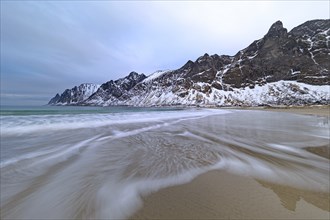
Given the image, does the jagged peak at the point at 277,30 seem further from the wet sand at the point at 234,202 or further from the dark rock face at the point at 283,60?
the wet sand at the point at 234,202

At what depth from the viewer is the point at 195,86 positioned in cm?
14138

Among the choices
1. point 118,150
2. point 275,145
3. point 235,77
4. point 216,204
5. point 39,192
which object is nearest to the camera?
point 216,204

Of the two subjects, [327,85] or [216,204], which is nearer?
[216,204]

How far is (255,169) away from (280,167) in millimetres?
839

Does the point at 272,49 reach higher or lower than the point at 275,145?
higher

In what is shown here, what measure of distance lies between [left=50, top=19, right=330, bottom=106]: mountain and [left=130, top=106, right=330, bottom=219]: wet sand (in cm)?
11300

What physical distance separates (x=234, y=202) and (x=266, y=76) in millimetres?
149481

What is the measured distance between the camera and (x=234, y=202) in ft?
11.9

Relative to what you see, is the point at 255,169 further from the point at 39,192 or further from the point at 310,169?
the point at 39,192

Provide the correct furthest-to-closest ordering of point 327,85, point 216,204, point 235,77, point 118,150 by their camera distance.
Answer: point 235,77 < point 327,85 < point 118,150 < point 216,204

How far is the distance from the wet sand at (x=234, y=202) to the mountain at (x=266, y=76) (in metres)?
113

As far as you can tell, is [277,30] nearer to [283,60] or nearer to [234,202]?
[283,60]

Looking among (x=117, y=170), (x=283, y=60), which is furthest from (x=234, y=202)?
(x=283, y=60)

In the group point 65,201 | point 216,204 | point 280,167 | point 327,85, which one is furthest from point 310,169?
point 327,85
